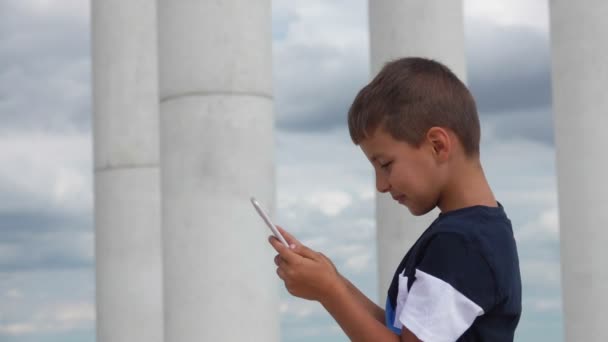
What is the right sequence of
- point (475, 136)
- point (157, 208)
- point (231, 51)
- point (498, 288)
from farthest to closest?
point (157, 208) < point (231, 51) < point (475, 136) < point (498, 288)

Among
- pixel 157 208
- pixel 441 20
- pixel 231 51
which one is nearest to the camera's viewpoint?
pixel 231 51

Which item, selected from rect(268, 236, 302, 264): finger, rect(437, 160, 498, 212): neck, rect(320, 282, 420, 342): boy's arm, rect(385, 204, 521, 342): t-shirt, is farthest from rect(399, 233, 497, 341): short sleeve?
rect(268, 236, 302, 264): finger

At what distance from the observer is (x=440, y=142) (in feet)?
23.4

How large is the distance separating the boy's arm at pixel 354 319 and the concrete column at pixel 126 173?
27864 mm

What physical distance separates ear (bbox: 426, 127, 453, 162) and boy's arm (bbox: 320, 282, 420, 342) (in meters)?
1.19

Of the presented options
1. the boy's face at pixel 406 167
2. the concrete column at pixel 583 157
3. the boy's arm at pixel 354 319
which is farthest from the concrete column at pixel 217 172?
the boy's arm at pixel 354 319

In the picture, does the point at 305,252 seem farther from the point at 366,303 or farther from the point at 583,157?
the point at 583,157

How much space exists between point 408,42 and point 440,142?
19.4 metres

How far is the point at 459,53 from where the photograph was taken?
26.5 m

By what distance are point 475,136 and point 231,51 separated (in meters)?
14.1

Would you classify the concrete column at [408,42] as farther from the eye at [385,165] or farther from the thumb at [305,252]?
the thumb at [305,252]

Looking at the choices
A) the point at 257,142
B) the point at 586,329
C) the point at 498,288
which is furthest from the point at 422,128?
the point at 586,329

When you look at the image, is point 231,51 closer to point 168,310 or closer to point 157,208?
point 168,310

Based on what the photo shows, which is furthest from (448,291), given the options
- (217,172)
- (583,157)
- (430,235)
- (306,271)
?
(583,157)
